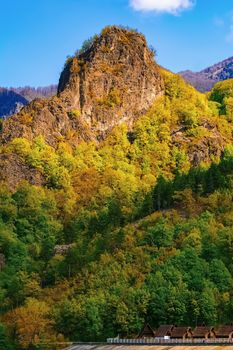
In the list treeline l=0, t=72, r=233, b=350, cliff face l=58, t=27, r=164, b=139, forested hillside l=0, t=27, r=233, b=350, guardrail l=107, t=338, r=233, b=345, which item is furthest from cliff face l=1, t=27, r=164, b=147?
guardrail l=107, t=338, r=233, b=345

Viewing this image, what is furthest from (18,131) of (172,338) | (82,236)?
(172,338)

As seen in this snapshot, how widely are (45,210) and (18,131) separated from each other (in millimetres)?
22135

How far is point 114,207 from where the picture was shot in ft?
468

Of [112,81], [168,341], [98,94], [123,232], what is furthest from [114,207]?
[168,341]

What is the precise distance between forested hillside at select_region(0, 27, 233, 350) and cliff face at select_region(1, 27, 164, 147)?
0.80 feet

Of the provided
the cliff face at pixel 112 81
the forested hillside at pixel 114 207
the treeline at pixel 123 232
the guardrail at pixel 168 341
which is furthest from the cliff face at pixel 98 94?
the guardrail at pixel 168 341

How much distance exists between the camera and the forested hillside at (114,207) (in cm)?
10794

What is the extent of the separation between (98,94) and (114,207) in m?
43.3

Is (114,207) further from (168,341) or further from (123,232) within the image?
(168,341)

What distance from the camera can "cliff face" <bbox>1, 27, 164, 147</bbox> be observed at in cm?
17100

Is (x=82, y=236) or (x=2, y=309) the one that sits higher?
(x=82, y=236)

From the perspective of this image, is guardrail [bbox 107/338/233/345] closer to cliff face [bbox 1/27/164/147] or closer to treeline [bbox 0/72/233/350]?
treeline [bbox 0/72/233/350]

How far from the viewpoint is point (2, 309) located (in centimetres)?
12138

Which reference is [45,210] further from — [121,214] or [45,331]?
[45,331]
